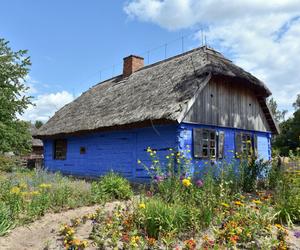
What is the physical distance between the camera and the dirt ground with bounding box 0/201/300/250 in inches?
190

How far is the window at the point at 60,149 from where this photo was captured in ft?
59.0

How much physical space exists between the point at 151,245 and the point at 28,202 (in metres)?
2.92

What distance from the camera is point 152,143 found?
12344mm

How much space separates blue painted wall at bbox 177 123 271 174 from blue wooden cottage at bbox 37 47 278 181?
0.03 meters

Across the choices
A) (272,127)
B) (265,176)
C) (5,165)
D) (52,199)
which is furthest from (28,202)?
(272,127)

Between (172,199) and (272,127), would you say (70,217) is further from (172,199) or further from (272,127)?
(272,127)

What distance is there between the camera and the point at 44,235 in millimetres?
5270

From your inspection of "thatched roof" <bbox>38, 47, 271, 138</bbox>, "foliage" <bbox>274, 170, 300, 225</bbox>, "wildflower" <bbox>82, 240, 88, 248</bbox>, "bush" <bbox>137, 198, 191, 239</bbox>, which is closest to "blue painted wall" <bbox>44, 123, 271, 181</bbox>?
"thatched roof" <bbox>38, 47, 271, 138</bbox>

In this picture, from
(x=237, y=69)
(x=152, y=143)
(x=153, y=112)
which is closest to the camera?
(x=153, y=112)

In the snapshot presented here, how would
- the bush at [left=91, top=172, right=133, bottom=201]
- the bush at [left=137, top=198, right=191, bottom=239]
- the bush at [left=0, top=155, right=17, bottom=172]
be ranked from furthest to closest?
the bush at [left=0, top=155, right=17, bottom=172]
the bush at [left=91, top=172, right=133, bottom=201]
the bush at [left=137, top=198, right=191, bottom=239]

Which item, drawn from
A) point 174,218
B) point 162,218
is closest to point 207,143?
point 174,218

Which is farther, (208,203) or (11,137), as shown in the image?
(11,137)

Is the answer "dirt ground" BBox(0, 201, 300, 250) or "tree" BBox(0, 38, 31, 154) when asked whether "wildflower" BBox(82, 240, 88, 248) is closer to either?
"dirt ground" BBox(0, 201, 300, 250)

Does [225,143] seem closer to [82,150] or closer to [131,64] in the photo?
[82,150]
